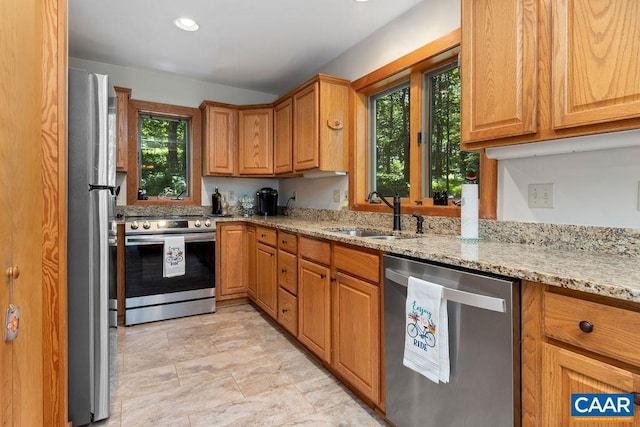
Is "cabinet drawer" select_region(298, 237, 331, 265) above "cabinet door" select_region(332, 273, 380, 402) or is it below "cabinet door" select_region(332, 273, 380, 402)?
above

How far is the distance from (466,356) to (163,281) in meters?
2.71

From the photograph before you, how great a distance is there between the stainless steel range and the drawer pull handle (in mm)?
2960

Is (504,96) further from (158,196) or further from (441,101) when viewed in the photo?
(158,196)

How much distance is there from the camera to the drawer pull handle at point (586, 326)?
925mm

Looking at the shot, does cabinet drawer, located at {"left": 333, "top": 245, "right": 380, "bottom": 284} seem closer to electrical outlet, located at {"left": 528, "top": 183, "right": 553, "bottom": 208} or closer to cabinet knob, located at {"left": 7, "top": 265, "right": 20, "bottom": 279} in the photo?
electrical outlet, located at {"left": 528, "top": 183, "right": 553, "bottom": 208}

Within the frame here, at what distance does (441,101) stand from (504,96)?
3.01 ft

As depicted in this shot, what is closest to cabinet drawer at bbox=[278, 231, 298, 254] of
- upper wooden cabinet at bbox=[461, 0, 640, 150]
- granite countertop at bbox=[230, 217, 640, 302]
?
granite countertop at bbox=[230, 217, 640, 302]

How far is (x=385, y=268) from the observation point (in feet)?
5.43

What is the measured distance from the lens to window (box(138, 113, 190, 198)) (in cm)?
380

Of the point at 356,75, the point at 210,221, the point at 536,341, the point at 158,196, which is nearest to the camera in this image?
the point at 536,341

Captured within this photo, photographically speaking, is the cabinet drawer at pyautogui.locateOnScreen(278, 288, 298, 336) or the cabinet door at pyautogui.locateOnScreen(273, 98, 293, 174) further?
the cabinet door at pyautogui.locateOnScreen(273, 98, 293, 174)

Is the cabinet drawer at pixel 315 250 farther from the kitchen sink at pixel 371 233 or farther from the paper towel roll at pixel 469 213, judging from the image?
the paper towel roll at pixel 469 213

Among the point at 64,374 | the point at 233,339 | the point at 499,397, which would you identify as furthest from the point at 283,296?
the point at 499,397

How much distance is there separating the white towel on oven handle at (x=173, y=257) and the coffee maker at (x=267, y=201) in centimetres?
114
